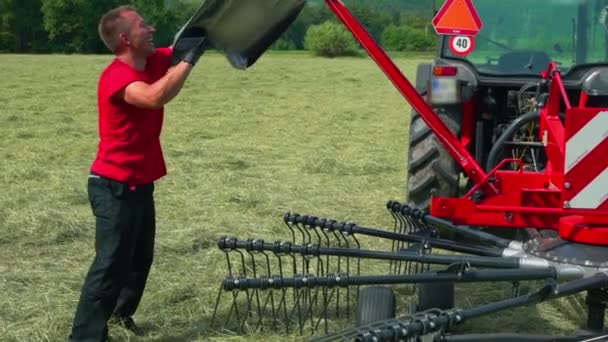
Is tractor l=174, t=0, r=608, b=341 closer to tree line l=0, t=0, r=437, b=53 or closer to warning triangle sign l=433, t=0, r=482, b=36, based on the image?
warning triangle sign l=433, t=0, r=482, b=36

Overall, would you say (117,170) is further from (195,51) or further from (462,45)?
(462,45)

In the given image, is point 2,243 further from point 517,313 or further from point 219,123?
point 219,123

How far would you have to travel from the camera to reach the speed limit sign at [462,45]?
17.0 ft

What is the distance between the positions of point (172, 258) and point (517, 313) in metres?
1.99

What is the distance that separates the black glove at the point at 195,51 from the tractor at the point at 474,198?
27 mm

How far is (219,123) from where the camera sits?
35.8 ft

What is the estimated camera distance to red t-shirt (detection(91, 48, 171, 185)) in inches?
131

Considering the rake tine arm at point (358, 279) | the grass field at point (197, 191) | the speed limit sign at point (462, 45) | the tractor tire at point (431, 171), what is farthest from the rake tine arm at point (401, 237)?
the speed limit sign at point (462, 45)

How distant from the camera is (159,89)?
315 centimetres

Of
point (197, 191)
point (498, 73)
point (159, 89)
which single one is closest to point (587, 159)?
point (159, 89)

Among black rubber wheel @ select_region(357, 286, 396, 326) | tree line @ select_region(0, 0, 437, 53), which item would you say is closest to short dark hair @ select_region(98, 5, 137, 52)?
black rubber wheel @ select_region(357, 286, 396, 326)

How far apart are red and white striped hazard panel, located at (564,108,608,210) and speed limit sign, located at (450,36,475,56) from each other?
1.87 meters

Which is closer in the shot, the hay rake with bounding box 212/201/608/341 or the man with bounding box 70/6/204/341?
the hay rake with bounding box 212/201/608/341

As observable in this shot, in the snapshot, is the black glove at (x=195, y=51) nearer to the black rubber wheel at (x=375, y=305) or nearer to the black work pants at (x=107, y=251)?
the black work pants at (x=107, y=251)
